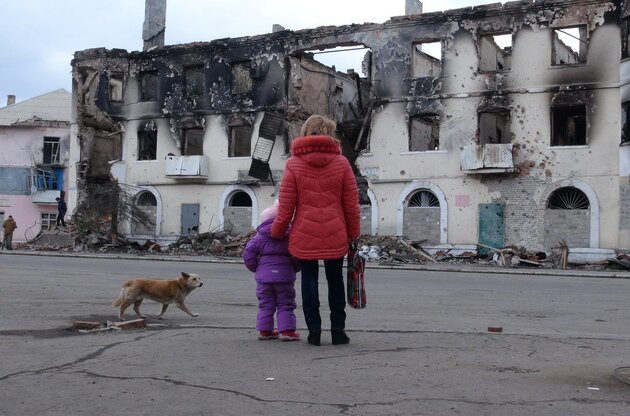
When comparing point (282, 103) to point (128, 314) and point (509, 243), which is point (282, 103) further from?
point (128, 314)

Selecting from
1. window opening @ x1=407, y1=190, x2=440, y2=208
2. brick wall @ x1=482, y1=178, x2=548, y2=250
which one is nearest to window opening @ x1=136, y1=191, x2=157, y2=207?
window opening @ x1=407, y1=190, x2=440, y2=208

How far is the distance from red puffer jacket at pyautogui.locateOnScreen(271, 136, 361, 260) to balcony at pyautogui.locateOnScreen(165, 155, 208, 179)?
107 ft

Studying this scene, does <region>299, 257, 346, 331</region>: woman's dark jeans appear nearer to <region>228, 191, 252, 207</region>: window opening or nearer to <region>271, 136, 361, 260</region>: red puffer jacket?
<region>271, 136, 361, 260</region>: red puffer jacket

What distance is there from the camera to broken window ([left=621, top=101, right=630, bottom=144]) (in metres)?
29.7

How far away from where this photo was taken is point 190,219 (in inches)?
1572

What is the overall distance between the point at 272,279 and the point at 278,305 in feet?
0.87

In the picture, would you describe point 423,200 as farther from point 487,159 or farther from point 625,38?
point 625,38

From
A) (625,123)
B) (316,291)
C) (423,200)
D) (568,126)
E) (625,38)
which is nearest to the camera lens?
(316,291)

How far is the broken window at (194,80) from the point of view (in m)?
40.5

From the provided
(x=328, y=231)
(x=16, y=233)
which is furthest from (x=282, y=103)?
(x=328, y=231)

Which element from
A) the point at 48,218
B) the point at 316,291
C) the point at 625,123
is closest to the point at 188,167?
the point at 625,123

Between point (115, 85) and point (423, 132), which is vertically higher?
point (115, 85)

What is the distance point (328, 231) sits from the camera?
6754mm

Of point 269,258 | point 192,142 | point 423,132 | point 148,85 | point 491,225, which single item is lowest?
point 269,258
